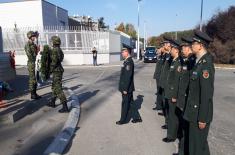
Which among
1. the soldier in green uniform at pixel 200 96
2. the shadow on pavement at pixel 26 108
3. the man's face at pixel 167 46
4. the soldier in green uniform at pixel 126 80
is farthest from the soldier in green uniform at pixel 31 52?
the soldier in green uniform at pixel 200 96

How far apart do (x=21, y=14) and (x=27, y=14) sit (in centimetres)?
93

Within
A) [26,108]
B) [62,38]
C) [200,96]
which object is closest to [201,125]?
[200,96]

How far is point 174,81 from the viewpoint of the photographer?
6.36 metres

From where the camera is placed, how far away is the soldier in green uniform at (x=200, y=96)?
4512mm

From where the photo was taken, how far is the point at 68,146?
20.6 ft

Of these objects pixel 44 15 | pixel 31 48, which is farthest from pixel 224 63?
pixel 31 48

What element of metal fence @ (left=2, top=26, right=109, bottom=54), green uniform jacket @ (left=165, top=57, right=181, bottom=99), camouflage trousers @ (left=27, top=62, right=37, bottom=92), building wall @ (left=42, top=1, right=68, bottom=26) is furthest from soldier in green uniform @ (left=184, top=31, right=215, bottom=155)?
building wall @ (left=42, top=1, right=68, bottom=26)

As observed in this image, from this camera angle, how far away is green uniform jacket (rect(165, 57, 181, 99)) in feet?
20.5

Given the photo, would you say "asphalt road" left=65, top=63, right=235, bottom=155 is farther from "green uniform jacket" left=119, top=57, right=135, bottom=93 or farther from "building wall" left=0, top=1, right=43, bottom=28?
"building wall" left=0, top=1, right=43, bottom=28

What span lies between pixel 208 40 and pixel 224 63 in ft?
113

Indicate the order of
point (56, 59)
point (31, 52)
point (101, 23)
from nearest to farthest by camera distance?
point (56, 59) < point (31, 52) < point (101, 23)

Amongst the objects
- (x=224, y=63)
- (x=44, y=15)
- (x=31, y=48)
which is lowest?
(x=224, y=63)

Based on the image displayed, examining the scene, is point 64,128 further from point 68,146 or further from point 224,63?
point 224,63

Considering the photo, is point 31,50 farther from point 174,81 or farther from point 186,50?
point 186,50
